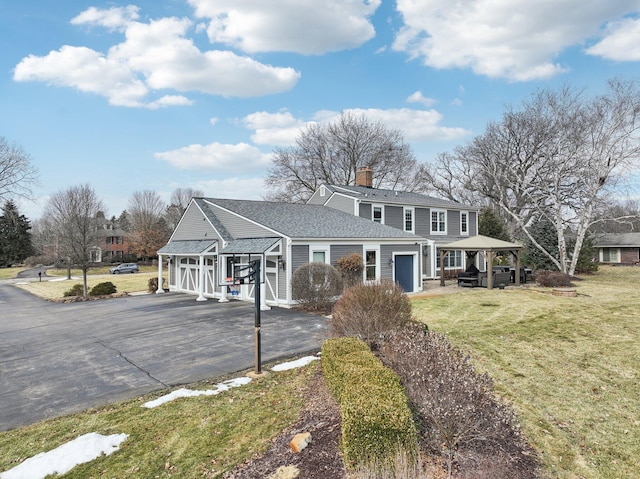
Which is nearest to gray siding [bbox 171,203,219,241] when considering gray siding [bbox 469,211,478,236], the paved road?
the paved road

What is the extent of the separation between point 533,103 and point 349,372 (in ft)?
93.2

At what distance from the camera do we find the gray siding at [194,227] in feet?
64.0

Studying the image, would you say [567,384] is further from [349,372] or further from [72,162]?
[72,162]

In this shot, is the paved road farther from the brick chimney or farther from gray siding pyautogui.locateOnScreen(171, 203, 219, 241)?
the brick chimney

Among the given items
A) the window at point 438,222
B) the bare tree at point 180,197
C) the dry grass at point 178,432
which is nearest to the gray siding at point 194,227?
the dry grass at point 178,432

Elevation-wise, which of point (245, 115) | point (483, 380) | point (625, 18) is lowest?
point (483, 380)

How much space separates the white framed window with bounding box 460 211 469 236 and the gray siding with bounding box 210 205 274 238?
17142 millimetres

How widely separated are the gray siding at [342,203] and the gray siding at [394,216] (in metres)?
2.47

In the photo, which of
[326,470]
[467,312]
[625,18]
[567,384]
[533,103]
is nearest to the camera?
[326,470]

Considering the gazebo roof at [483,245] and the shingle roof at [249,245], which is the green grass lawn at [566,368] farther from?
the shingle roof at [249,245]

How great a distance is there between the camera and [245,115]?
763 inches

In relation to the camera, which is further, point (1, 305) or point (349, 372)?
point (1, 305)

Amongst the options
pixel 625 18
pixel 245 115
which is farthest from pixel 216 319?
pixel 625 18

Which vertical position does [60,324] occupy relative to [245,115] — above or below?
below
